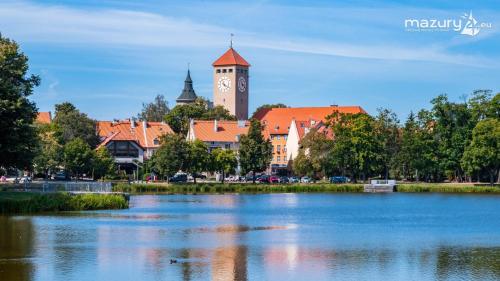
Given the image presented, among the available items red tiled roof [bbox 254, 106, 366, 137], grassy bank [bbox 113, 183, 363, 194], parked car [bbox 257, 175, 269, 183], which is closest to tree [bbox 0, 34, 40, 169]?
grassy bank [bbox 113, 183, 363, 194]

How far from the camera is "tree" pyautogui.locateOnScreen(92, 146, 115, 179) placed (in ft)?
376

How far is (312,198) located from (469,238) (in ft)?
146

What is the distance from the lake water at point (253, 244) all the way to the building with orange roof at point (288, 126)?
6506 centimetres

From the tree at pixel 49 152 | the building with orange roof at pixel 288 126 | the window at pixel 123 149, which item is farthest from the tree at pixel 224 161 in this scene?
the tree at pixel 49 152

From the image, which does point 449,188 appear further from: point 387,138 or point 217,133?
point 217,133

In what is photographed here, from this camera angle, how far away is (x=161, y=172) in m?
114

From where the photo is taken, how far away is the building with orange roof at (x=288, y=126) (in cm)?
15100

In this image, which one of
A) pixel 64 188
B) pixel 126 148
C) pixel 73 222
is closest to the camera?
pixel 73 222

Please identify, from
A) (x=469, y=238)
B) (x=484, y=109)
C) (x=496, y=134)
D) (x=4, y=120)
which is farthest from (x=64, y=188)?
(x=484, y=109)

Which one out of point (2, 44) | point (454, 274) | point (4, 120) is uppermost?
point (2, 44)

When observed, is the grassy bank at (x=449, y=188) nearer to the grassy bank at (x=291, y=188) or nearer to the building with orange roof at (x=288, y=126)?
the grassy bank at (x=291, y=188)

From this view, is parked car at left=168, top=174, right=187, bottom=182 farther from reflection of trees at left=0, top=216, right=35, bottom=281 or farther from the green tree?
reflection of trees at left=0, top=216, right=35, bottom=281

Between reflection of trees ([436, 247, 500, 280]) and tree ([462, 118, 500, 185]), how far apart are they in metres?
63.8

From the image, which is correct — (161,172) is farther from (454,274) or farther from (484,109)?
(454,274)
